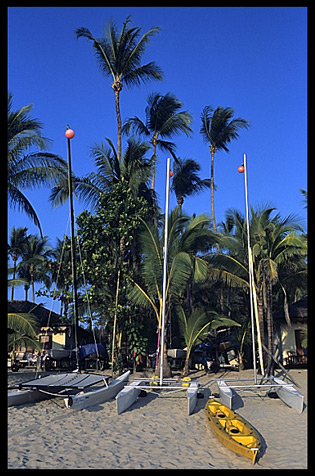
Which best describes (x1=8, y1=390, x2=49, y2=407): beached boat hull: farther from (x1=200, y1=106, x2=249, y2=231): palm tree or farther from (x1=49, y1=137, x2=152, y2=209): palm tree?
(x1=200, y1=106, x2=249, y2=231): palm tree

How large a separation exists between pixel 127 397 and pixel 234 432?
3183mm

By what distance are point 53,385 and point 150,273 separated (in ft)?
18.1

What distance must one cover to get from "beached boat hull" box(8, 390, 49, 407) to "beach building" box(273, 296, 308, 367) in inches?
465

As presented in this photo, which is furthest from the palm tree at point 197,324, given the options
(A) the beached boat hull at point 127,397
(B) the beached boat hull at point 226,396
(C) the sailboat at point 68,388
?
(C) the sailboat at point 68,388

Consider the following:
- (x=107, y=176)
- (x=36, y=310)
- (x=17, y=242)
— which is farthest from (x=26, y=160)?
(x=17, y=242)

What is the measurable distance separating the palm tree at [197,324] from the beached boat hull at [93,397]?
3.40m

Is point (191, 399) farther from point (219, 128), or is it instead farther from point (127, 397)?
point (219, 128)

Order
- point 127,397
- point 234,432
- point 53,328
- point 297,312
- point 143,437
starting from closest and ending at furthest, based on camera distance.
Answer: point 234,432, point 143,437, point 127,397, point 53,328, point 297,312

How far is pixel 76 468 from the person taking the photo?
6176 millimetres

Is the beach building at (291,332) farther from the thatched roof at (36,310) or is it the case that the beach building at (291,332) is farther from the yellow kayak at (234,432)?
the yellow kayak at (234,432)

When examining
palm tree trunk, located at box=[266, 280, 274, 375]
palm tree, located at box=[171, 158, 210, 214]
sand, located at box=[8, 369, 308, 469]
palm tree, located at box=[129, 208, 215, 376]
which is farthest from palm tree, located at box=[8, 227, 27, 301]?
sand, located at box=[8, 369, 308, 469]

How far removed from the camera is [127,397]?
9.92 meters

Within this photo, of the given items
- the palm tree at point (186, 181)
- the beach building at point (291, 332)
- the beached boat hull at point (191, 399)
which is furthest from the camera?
the palm tree at point (186, 181)

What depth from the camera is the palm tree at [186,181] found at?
84.0 ft
